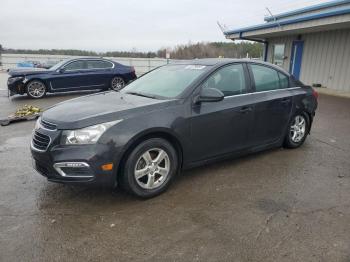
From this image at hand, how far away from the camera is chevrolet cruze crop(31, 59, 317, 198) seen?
10.6 feet

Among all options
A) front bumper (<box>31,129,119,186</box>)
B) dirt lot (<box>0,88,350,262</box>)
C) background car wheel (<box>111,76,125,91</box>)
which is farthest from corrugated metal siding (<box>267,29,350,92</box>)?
front bumper (<box>31,129,119,186</box>)

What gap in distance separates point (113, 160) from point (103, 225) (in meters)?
0.65

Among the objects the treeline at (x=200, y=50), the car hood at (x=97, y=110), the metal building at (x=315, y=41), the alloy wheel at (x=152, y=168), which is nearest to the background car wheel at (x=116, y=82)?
the metal building at (x=315, y=41)

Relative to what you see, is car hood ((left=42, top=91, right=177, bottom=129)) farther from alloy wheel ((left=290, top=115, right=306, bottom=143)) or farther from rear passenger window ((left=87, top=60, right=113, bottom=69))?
rear passenger window ((left=87, top=60, right=113, bottom=69))

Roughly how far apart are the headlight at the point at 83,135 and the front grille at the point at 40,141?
245 millimetres

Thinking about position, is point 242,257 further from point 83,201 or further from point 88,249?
point 83,201

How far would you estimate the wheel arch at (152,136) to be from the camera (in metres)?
3.36

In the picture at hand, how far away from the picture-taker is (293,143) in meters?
5.38

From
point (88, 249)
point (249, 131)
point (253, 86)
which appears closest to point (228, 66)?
point (253, 86)

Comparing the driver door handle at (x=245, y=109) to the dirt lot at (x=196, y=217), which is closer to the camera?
the dirt lot at (x=196, y=217)

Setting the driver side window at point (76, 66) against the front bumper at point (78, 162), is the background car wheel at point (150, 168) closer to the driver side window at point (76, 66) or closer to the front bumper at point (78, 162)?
the front bumper at point (78, 162)

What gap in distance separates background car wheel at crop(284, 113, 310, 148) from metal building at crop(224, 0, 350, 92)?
754 centimetres

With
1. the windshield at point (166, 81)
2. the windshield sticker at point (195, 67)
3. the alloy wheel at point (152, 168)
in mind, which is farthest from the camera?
the windshield sticker at point (195, 67)

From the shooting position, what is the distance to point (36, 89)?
11.7 m
